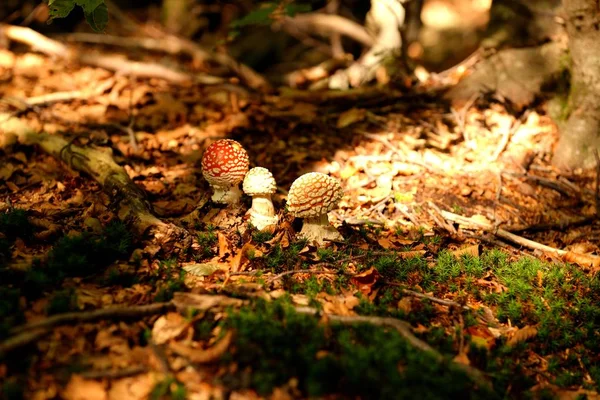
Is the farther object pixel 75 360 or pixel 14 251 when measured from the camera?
pixel 14 251

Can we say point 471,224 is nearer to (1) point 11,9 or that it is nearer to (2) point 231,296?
(2) point 231,296

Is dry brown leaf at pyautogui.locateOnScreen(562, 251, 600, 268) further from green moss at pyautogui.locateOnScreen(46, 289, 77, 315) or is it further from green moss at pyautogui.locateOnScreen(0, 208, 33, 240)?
green moss at pyautogui.locateOnScreen(0, 208, 33, 240)

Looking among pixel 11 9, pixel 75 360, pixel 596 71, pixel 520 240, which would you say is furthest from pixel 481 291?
pixel 11 9

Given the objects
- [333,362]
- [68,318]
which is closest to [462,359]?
[333,362]

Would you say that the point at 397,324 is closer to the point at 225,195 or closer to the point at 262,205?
the point at 262,205

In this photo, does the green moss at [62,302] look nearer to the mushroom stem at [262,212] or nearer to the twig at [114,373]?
the twig at [114,373]
